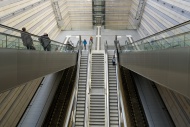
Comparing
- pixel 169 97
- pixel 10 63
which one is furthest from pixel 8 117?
pixel 169 97

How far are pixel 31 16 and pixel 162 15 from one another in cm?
939

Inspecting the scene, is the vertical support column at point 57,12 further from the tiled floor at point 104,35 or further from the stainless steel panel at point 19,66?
the stainless steel panel at point 19,66

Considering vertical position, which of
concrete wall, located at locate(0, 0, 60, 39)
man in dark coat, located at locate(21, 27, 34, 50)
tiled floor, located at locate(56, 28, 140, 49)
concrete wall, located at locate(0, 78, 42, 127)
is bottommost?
man in dark coat, located at locate(21, 27, 34, 50)

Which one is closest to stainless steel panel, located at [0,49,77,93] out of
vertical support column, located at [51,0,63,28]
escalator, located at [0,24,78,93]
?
escalator, located at [0,24,78,93]

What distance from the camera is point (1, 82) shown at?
4457mm

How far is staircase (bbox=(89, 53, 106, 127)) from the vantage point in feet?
46.3

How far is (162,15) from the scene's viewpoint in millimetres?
17688

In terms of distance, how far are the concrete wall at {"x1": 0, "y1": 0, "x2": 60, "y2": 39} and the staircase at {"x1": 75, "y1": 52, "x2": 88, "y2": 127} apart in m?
4.07

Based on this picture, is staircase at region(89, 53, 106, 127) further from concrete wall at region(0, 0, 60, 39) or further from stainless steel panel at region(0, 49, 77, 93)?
stainless steel panel at region(0, 49, 77, 93)

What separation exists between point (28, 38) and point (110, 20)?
27442mm

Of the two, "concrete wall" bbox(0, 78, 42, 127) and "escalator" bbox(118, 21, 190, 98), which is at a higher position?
"concrete wall" bbox(0, 78, 42, 127)

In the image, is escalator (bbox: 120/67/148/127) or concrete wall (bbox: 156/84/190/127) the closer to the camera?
concrete wall (bbox: 156/84/190/127)

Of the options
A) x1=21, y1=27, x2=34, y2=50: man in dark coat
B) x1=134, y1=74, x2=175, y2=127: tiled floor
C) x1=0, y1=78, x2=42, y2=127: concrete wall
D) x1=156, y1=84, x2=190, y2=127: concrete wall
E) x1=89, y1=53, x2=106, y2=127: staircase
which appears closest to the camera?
x1=21, y1=27, x2=34, y2=50: man in dark coat

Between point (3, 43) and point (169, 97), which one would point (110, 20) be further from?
point (3, 43)
